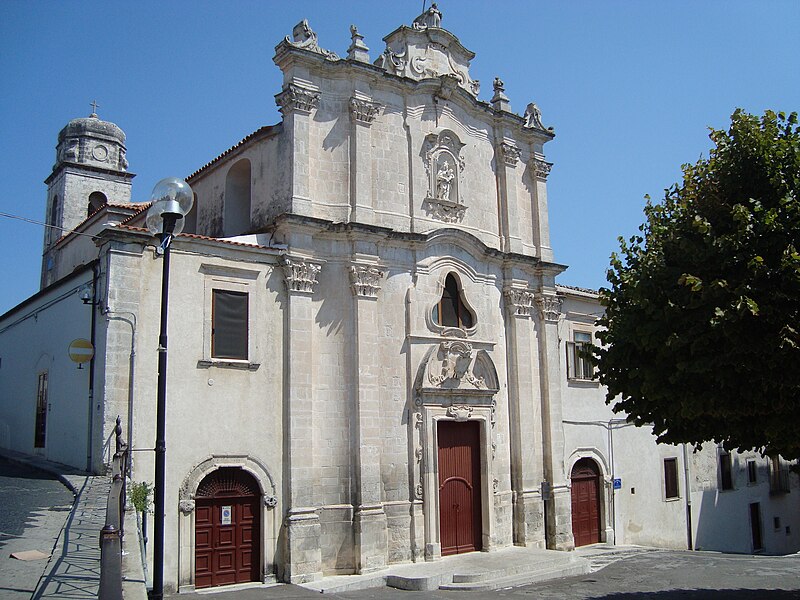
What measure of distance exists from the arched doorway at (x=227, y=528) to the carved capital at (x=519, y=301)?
909 centimetres

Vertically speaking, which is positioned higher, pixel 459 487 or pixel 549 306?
pixel 549 306

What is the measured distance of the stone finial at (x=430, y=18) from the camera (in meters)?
22.0

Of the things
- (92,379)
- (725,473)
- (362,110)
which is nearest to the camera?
(92,379)

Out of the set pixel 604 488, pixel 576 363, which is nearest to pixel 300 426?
pixel 576 363

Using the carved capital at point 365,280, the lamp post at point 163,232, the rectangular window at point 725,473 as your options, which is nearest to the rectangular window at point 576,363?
the rectangular window at point 725,473

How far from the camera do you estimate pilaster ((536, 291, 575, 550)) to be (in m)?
21.9

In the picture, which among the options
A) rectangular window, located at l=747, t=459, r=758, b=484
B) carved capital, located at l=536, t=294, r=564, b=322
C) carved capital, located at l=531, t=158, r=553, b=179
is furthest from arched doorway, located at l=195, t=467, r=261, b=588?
rectangular window, located at l=747, t=459, r=758, b=484

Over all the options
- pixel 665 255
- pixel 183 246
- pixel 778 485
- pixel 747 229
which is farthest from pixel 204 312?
pixel 778 485

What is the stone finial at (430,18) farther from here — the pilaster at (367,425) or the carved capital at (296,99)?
the pilaster at (367,425)

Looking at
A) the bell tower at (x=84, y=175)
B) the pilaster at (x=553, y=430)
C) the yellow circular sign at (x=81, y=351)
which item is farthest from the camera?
the bell tower at (x=84, y=175)

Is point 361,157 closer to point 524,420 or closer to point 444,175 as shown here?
point 444,175

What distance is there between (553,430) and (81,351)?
13027 millimetres

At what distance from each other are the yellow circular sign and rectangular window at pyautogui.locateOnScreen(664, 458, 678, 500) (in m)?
19.2

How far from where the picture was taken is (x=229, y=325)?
16984 millimetres
